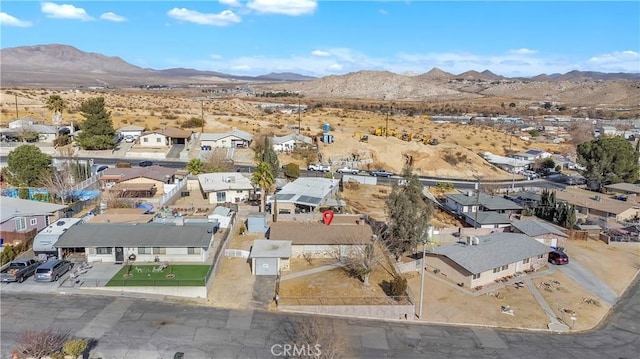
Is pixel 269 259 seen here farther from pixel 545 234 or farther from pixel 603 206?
pixel 603 206

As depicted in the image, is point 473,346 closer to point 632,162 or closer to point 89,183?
point 89,183

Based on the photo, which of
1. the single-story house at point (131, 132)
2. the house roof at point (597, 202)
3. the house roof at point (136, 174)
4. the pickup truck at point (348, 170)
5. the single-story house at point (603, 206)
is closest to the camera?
the house roof at point (136, 174)

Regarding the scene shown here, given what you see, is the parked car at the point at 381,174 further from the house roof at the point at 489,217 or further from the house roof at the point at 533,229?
the house roof at the point at 533,229

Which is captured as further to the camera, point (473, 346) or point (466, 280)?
point (466, 280)

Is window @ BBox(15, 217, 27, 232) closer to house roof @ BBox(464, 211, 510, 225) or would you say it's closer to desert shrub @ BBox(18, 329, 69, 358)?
desert shrub @ BBox(18, 329, 69, 358)

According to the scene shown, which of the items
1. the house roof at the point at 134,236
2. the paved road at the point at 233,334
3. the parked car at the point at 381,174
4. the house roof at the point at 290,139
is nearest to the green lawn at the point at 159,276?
the paved road at the point at 233,334

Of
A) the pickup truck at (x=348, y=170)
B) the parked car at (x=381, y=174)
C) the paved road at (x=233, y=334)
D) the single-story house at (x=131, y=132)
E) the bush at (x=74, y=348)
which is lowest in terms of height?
the paved road at (x=233, y=334)

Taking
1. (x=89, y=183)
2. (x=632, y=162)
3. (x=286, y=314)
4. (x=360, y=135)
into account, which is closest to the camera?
(x=286, y=314)

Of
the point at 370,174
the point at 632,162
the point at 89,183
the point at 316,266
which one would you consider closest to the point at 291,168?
the point at 370,174
